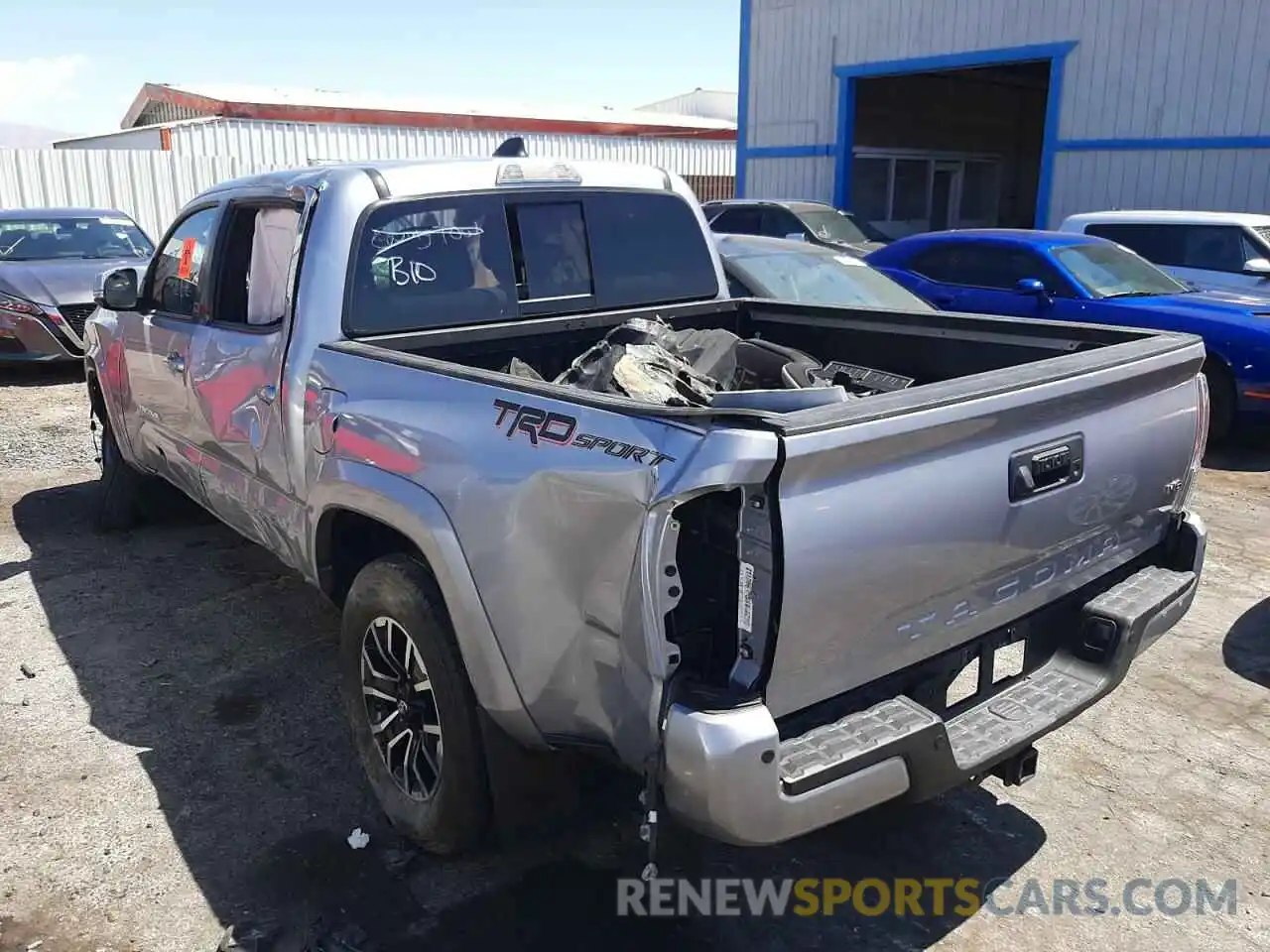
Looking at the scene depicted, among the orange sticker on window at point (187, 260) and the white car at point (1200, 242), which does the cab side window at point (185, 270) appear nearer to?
the orange sticker on window at point (187, 260)

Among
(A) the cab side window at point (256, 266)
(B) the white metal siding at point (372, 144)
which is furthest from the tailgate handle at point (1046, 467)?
(B) the white metal siding at point (372, 144)

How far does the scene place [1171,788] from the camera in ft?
11.8

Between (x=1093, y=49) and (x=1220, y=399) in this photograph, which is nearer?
(x=1220, y=399)

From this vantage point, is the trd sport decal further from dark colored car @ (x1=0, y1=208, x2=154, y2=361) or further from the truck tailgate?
dark colored car @ (x1=0, y1=208, x2=154, y2=361)

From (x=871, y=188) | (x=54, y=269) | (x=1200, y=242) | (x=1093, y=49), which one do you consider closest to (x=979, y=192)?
(x=871, y=188)

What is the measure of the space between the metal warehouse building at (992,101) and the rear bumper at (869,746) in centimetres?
1301

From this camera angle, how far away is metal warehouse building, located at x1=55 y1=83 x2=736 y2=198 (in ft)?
69.3

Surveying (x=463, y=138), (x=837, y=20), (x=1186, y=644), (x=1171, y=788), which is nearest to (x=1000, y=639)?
(x=1171, y=788)

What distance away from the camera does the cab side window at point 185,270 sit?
447 cm

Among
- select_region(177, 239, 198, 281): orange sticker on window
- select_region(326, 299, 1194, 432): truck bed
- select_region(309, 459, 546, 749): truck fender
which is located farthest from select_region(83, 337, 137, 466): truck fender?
select_region(309, 459, 546, 749): truck fender

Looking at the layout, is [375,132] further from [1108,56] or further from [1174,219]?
[1174,219]

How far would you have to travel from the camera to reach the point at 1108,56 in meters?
14.6

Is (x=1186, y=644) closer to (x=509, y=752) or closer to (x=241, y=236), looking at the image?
(x=509, y=752)

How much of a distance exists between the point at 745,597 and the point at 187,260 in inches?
141
